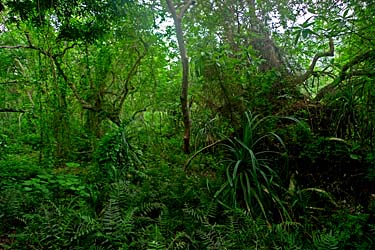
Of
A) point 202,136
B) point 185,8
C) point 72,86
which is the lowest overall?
point 202,136

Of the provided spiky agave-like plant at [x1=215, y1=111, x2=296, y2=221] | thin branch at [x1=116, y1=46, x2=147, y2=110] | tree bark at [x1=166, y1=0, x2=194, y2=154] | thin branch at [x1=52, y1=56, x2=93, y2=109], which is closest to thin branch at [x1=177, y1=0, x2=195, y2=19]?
tree bark at [x1=166, y1=0, x2=194, y2=154]

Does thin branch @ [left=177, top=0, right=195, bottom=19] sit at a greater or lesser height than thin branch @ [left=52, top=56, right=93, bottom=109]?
greater

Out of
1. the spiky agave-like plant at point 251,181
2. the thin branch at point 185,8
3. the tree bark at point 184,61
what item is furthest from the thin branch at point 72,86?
the spiky agave-like plant at point 251,181

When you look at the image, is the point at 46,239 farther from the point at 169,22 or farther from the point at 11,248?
the point at 169,22

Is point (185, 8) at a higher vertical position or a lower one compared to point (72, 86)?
higher

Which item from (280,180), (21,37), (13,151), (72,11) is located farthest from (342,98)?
(21,37)

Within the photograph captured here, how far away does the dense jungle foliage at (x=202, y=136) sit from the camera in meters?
2.20

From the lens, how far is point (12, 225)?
238 cm

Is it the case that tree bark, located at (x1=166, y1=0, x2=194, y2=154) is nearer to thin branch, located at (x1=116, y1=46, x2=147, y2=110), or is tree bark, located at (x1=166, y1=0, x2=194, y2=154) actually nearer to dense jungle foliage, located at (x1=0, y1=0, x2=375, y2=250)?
dense jungle foliage, located at (x1=0, y1=0, x2=375, y2=250)

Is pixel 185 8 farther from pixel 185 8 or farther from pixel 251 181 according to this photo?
pixel 251 181

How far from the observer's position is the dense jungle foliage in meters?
2.20

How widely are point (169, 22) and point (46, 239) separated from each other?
332 cm

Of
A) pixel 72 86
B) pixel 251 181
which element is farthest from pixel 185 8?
pixel 251 181

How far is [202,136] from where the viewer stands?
14.2 ft
